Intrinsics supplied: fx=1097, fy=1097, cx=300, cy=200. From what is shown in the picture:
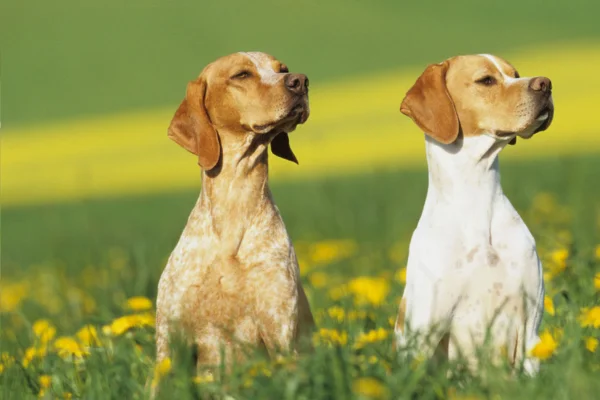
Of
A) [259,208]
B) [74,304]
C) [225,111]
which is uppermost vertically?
[225,111]

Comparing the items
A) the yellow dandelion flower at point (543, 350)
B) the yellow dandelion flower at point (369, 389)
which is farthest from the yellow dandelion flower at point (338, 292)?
the yellow dandelion flower at point (369, 389)

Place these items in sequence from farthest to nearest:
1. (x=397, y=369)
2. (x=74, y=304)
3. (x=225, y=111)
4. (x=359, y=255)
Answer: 1. (x=359, y=255)
2. (x=74, y=304)
3. (x=225, y=111)
4. (x=397, y=369)

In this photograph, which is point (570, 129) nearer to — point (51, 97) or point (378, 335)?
point (51, 97)

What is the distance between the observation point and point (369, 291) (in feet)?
22.7

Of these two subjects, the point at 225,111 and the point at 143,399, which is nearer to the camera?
the point at 143,399

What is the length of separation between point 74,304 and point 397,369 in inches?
155

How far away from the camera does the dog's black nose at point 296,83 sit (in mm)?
5723

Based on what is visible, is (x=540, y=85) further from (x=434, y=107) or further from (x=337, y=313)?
(x=337, y=313)

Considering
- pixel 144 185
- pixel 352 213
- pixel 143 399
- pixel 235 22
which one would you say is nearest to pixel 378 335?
pixel 143 399

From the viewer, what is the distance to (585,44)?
96.4 ft

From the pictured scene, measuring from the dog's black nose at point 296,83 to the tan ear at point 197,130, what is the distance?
512 millimetres

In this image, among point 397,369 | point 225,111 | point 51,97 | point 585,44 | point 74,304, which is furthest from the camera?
point 585,44

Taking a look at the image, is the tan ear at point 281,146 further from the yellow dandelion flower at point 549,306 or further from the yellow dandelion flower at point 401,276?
the yellow dandelion flower at point 549,306

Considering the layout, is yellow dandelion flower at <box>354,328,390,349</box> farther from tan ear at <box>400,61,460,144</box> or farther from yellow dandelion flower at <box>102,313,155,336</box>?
yellow dandelion flower at <box>102,313,155,336</box>
